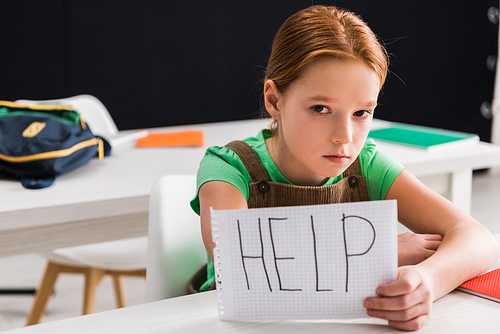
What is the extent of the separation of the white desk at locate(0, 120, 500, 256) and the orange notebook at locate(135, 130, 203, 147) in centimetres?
13

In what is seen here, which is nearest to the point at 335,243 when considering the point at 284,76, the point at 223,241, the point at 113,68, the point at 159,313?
the point at 223,241

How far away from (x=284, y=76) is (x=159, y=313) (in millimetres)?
406

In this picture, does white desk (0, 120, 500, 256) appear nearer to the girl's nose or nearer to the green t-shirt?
the green t-shirt

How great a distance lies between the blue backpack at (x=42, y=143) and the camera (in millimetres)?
1183

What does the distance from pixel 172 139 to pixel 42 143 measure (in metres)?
0.51

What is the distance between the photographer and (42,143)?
1.21 metres

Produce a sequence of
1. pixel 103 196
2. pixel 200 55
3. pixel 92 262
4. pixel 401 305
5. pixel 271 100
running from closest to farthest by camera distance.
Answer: pixel 401 305
pixel 271 100
pixel 103 196
pixel 92 262
pixel 200 55

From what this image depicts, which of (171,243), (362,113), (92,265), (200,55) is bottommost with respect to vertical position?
(92,265)

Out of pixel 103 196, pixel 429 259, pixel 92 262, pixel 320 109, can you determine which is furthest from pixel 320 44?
pixel 92 262

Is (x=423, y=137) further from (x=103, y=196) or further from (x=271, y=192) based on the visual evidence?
(x=103, y=196)

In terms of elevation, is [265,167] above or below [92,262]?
above

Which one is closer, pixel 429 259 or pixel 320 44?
pixel 429 259

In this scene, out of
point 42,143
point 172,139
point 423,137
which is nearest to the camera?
point 42,143

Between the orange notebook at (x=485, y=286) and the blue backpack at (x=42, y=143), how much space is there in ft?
3.01
